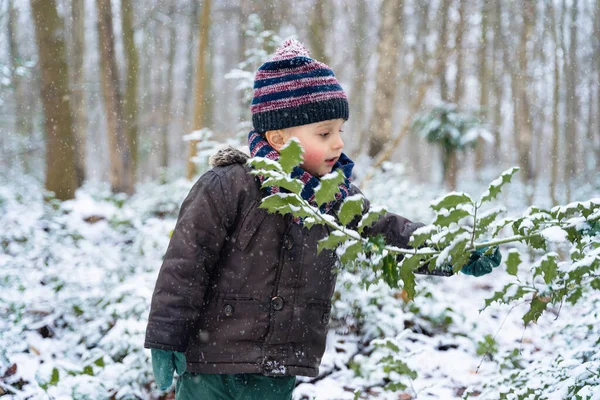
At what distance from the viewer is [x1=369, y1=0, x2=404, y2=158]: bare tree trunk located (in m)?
10.1

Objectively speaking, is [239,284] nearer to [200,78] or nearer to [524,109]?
[200,78]

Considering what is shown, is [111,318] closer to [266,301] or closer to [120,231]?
[266,301]

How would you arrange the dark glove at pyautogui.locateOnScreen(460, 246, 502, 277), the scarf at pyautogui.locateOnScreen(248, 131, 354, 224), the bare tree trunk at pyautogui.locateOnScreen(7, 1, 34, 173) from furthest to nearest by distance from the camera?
the bare tree trunk at pyautogui.locateOnScreen(7, 1, 34, 173) < the scarf at pyautogui.locateOnScreen(248, 131, 354, 224) < the dark glove at pyautogui.locateOnScreen(460, 246, 502, 277)

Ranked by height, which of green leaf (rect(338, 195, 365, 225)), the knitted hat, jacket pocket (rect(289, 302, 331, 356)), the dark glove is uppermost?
the knitted hat

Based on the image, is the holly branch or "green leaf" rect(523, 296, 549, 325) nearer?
the holly branch

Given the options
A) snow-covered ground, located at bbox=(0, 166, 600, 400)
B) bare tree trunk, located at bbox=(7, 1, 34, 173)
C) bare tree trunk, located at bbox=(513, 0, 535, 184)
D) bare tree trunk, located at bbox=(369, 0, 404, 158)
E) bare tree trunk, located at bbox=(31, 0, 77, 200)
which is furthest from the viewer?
bare tree trunk, located at bbox=(513, 0, 535, 184)

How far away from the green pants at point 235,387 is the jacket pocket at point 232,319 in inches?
6.8

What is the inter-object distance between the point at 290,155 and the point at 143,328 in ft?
8.96

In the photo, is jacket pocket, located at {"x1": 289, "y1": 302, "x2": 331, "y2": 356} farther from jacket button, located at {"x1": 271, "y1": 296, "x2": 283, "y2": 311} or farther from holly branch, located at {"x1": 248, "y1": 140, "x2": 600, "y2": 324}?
holly branch, located at {"x1": 248, "y1": 140, "x2": 600, "y2": 324}

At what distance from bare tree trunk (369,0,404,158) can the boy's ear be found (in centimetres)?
796

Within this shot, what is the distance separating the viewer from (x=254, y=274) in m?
2.18

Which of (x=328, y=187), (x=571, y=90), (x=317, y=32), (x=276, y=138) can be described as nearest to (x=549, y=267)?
(x=328, y=187)

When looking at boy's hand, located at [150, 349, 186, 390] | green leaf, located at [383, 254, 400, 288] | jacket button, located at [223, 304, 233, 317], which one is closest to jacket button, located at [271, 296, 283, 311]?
jacket button, located at [223, 304, 233, 317]

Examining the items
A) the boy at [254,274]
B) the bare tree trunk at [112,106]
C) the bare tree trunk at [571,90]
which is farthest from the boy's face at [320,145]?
the bare tree trunk at [571,90]
